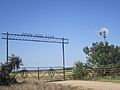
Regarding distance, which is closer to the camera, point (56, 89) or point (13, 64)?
point (56, 89)

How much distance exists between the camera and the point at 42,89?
2494 centimetres

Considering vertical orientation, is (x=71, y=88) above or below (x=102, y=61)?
below

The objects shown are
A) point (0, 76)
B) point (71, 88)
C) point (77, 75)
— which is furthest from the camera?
point (77, 75)

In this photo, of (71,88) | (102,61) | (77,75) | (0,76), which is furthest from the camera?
(102,61)

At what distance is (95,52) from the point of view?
2180 inches

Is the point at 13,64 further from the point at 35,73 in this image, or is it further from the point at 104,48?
the point at 104,48

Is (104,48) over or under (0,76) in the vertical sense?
over

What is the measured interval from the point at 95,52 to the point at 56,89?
3075cm

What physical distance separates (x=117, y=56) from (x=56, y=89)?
31856 millimetres

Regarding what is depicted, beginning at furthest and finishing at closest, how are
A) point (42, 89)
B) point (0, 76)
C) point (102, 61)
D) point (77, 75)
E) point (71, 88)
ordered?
point (102, 61) → point (77, 75) → point (0, 76) → point (71, 88) → point (42, 89)

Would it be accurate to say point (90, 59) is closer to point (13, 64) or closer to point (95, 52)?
point (95, 52)

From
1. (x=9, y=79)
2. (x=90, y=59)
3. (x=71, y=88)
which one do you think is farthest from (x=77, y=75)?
(x=71, y=88)

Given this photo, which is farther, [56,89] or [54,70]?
[54,70]

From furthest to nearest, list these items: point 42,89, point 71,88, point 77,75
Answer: point 77,75
point 71,88
point 42,89
